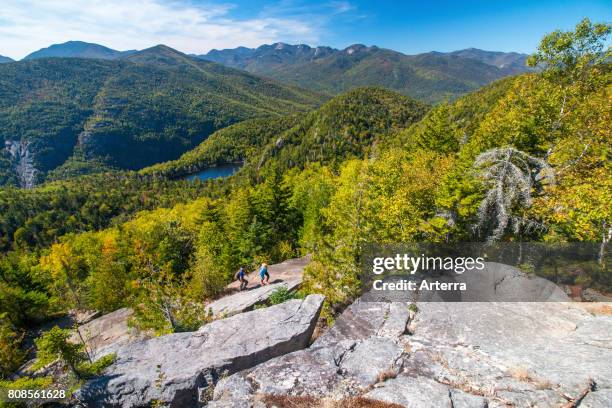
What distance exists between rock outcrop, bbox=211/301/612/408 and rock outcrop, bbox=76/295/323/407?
0.89 m

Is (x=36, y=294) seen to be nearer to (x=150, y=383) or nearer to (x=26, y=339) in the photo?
(x=26, y=339)

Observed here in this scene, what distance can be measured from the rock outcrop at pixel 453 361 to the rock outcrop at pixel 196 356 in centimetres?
89

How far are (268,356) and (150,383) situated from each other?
15.4 feet

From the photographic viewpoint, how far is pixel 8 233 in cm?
15100

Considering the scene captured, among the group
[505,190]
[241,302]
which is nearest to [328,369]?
[241,302]

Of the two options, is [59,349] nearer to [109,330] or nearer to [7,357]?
[109,330]

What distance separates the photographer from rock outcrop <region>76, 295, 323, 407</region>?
12172 mm

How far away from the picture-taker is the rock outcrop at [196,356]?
1217 cm

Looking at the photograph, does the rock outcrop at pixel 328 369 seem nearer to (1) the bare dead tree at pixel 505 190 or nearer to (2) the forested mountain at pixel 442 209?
(2) the forested mountain at pixel 442 209

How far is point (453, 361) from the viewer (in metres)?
12.0

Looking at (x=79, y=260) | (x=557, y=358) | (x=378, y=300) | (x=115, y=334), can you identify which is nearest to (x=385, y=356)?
(x=378, y=300)

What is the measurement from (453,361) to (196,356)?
1050 centimetres

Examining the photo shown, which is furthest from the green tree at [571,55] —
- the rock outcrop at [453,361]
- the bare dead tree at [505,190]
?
the rock outcrop at [453,361]

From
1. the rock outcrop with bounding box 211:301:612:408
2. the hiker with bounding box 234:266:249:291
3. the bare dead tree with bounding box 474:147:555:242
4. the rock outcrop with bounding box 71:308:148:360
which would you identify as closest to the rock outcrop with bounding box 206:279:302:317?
the hiker with bounding box 234:266:249:291
